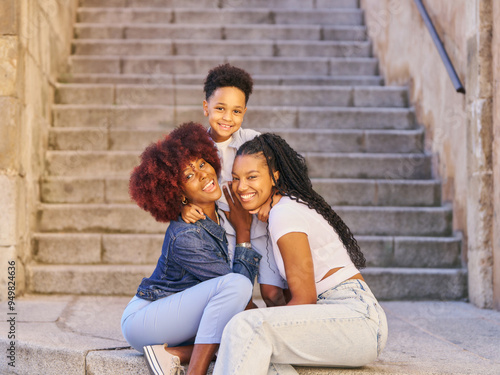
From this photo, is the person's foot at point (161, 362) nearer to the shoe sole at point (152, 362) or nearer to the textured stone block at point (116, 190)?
the shoe sole at point (152, 362)

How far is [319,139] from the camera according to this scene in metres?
5.16

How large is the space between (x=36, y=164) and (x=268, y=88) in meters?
2.25

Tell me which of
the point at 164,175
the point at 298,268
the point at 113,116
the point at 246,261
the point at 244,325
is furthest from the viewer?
the point at 113,116

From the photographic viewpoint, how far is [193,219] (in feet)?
7.95

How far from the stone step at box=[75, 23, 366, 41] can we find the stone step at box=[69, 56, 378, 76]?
1.92ft

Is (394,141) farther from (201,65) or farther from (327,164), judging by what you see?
(201,65)

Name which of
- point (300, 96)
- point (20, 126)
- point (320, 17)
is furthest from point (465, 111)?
point (320, 17)

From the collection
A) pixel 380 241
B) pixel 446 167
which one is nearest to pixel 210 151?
pixel 380 241

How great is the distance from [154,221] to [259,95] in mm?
1790

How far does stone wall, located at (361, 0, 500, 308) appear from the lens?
12.5 feet

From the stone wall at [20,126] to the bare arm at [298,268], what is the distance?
2.37 metres

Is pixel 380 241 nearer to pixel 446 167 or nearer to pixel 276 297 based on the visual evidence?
pixel 446 167

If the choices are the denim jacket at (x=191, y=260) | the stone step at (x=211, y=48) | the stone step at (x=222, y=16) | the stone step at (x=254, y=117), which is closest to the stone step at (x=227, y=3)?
the stone step at (x=222, y=16)

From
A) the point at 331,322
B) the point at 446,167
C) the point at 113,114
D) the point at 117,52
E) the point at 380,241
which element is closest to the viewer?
the point at 331,322
